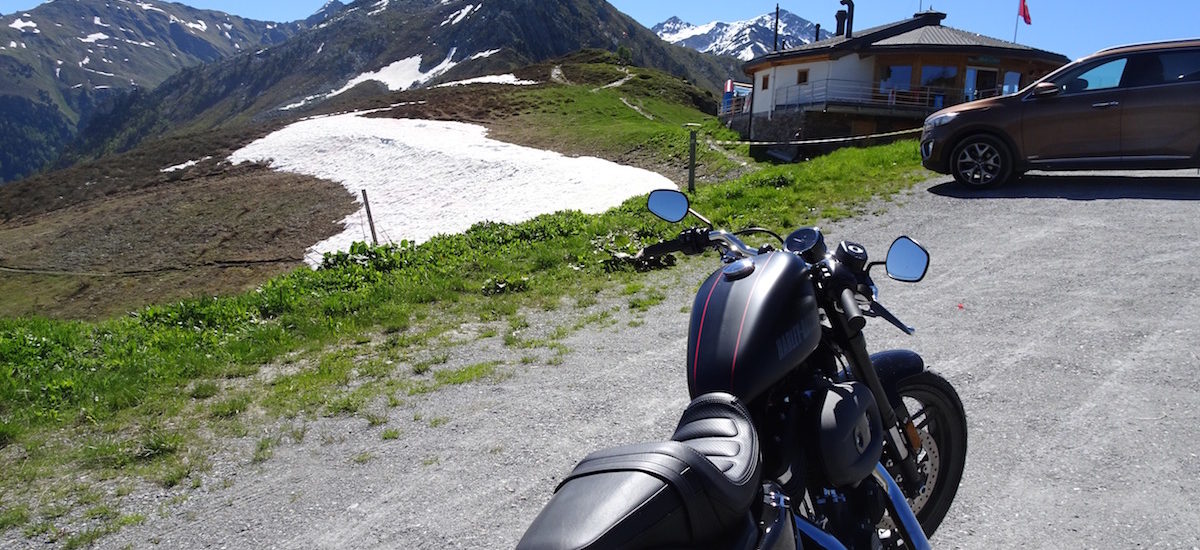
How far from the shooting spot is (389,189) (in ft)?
83.2

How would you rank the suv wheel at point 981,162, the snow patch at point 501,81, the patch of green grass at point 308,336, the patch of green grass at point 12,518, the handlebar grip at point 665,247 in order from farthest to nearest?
the snow patch at point 501,81 → the suv wheel at point 981,162 → the patch of green grass at point 308,336 → the patch of green grass at point 12,518 → the handlebar grip at point 665,247

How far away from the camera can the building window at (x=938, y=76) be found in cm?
3194

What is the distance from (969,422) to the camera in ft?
14.1

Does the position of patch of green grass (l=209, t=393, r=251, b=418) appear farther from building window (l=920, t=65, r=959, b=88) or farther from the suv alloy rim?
building window (l=920, t=65, r=959, b=88)

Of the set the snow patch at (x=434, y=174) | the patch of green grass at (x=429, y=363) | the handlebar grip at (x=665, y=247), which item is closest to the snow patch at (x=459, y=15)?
the snow patch at (x=434, y=174)

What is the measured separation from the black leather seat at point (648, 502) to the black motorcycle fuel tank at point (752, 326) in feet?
1.25

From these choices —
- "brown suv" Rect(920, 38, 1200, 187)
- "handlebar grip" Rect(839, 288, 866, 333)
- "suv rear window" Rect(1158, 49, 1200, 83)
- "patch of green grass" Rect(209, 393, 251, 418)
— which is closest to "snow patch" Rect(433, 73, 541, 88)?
"brown suv" Rect(920, 38, 1200, 187)

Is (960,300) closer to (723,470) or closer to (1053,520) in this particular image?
(1053,520)

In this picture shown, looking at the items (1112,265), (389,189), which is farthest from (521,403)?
(389,189)

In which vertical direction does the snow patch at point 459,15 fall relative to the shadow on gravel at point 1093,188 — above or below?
above

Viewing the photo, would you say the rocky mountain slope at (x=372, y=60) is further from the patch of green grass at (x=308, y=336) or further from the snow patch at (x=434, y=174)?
the patch of green grass at (x=308, y=336)

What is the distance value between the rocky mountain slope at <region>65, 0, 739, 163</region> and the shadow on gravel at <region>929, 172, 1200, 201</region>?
293ft

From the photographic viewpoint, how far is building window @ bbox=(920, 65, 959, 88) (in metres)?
31.9

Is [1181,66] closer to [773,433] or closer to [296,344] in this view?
[773,433]
